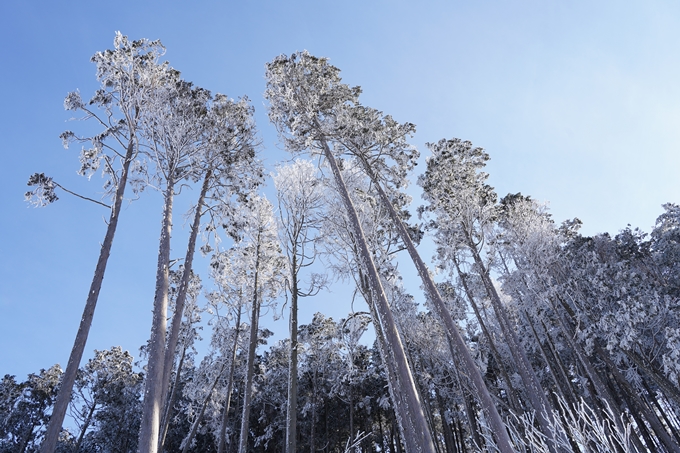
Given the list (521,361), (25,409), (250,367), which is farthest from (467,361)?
(25,409)

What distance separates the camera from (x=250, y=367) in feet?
38.1

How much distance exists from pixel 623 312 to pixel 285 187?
45.9ft

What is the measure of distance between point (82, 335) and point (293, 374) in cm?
520

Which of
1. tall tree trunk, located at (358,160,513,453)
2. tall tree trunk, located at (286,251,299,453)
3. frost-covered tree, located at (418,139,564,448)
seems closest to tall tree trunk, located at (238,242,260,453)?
tall tree trunk, located at (286,251,299,453)

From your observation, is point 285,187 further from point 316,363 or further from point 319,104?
point 316,363

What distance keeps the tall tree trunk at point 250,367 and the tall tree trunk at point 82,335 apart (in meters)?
5.11

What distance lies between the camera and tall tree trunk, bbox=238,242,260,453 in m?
10.4

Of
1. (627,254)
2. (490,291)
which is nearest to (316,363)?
(490,291)

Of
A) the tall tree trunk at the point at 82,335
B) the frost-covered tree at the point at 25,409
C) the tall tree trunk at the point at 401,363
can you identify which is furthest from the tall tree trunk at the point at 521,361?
the frost-covered tree at the point at 25,409

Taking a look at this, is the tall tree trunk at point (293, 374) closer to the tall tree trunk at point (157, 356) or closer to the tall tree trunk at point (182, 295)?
the tall tree trunk at point (182, 295)

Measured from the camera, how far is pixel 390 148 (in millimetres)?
11969

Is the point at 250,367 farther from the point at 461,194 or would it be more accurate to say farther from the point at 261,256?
the point at 461,194

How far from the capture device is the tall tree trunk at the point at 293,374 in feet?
30.2

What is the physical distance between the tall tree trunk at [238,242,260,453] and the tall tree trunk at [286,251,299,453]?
152cm
